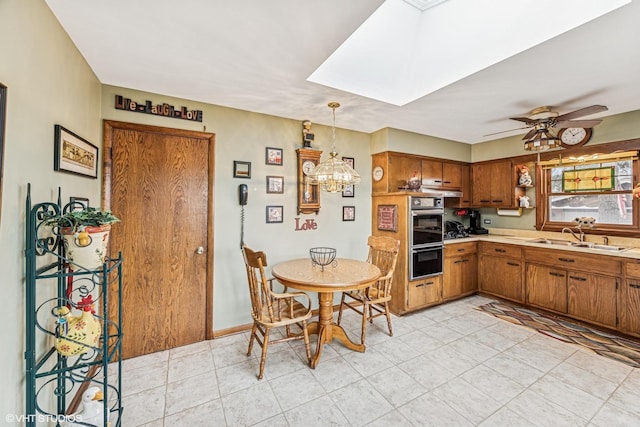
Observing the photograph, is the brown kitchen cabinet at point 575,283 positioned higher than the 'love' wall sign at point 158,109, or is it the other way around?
the 'love' wall sign at point 158,109

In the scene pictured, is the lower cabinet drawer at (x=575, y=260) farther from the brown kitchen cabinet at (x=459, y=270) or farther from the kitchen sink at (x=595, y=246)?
the brown kitchen cabinet at (x=459, y=270)

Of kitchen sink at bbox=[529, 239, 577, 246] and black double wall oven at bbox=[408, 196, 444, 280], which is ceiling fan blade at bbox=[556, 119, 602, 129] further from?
kitchen sink at bbox=[529, 239, 577, 246]

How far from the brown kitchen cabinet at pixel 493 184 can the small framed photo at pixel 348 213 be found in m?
2.39

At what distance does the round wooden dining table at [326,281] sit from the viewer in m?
2.23

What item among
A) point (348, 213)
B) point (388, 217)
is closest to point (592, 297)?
point (388, 217)

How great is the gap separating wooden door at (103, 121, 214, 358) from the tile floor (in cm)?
28

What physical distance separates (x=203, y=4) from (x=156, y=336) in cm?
284

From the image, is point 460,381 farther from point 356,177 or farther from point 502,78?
point 502,78

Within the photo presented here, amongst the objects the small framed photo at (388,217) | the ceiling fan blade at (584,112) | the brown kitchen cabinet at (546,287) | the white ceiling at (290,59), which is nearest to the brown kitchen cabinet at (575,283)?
the brown kitchen cabinet at (546,287)

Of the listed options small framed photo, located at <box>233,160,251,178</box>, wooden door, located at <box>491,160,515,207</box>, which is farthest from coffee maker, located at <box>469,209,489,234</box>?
small framed photo, located at <box>233,160,251,178</box>

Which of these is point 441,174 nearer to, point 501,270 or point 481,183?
point 481,183

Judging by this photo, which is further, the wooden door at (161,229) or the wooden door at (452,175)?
the wooden door at (452,175)

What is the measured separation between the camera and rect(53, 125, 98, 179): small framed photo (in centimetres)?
159

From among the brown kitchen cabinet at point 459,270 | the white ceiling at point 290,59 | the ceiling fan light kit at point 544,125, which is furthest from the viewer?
the brown kitchen cabinet at point 459,270
